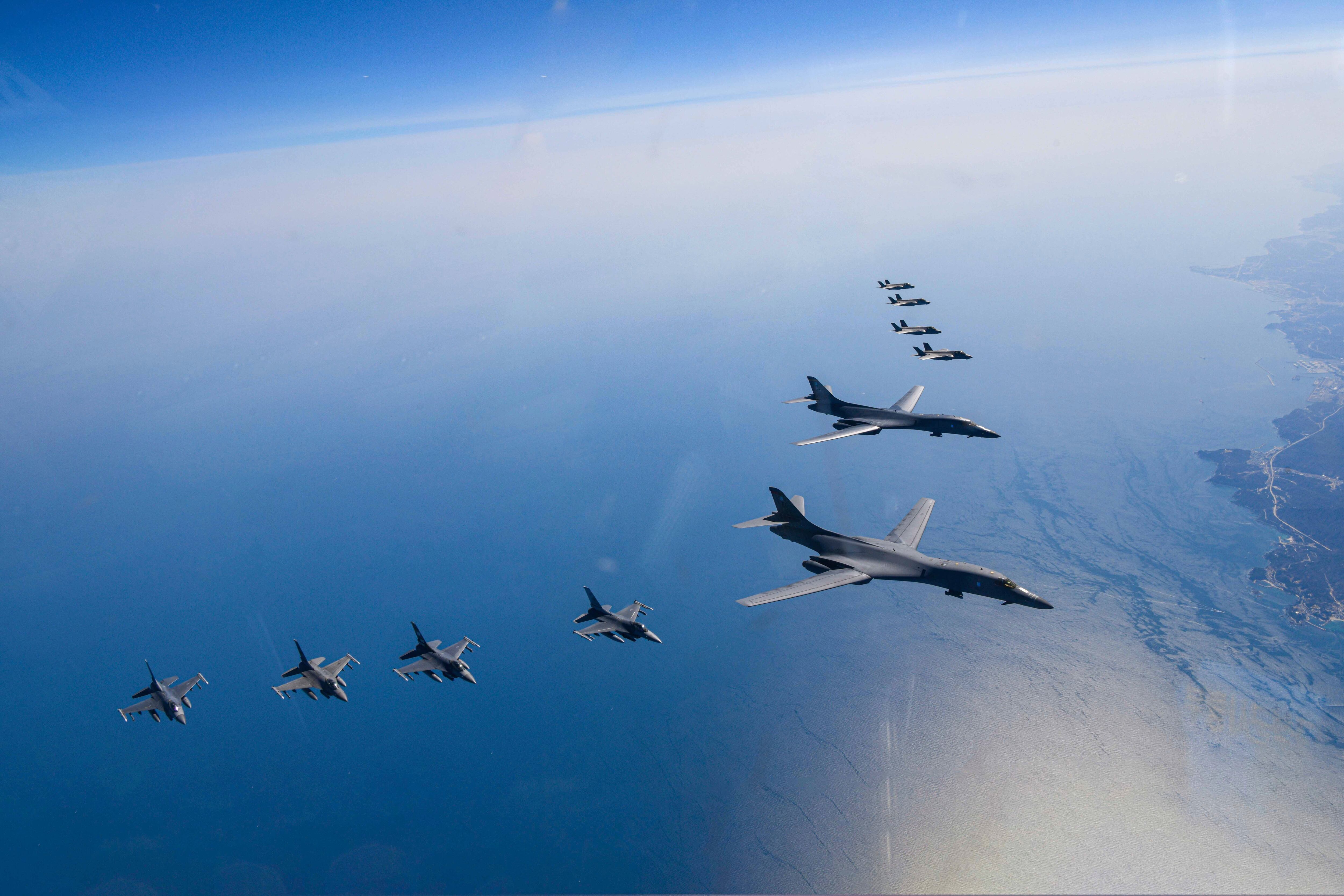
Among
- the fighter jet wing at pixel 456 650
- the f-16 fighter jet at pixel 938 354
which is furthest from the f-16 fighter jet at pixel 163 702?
the f-16 fighter jet at pixel 938 354

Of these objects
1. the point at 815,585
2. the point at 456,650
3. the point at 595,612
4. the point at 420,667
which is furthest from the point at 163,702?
the point at 815,585

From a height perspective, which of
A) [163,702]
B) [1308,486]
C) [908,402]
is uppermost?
[908,402]

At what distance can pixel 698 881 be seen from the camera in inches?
2151

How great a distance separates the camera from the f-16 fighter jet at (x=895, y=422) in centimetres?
4125

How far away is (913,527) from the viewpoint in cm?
3212

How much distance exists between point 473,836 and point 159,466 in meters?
156

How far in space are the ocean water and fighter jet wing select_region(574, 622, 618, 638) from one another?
32425 mm

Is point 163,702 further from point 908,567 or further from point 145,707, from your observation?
point 908,567

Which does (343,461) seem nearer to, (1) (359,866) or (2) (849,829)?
(1) (359,866)

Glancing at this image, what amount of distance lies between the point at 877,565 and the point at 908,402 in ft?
74.1

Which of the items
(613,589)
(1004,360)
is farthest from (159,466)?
(1004,360)

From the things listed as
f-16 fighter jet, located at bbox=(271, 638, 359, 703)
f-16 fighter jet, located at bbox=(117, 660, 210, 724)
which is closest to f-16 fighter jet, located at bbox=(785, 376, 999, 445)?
f-16 fighter jet, located at bbox=(271, 638, 359, 703)

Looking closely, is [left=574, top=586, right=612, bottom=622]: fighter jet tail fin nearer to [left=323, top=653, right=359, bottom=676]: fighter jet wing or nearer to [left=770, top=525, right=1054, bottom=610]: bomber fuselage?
[left=323, top=653, right=359, bottom=676]: fighter jet wing

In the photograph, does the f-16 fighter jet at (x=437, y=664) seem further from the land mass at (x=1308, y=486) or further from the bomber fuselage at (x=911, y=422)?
the land mass at (x=1308, y=486)
